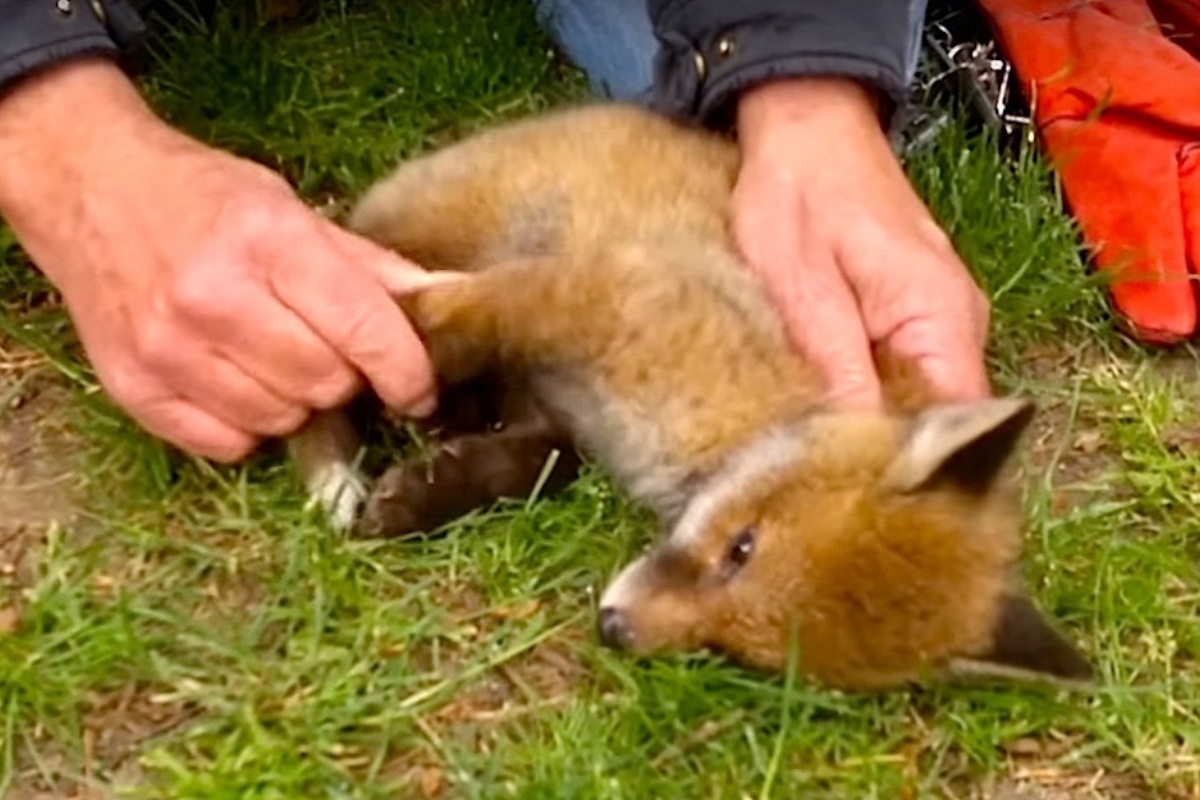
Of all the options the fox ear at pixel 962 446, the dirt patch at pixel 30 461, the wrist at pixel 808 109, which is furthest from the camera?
the wrist at pixel 808 109

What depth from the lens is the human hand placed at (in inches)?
117

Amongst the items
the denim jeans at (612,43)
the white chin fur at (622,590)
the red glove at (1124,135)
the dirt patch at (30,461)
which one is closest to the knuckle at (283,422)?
the dirt patch at (30,461)

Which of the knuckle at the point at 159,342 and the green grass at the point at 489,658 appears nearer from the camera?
the green grass at the point at 489,658

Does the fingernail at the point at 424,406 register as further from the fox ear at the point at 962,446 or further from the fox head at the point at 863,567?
the fox ear at the point at 962,446

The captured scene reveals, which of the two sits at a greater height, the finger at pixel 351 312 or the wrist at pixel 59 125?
the wrist at pixel 59 125

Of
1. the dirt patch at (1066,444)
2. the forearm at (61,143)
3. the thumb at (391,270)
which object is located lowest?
the dirt patch at (1066,444)

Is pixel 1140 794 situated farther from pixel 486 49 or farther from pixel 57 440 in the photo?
pixel 486 49

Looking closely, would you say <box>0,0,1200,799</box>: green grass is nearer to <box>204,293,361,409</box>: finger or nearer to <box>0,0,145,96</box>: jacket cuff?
<box>204,293,361,409</box>: finger

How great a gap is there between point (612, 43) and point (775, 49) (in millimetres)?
803

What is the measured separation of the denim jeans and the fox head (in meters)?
1.28

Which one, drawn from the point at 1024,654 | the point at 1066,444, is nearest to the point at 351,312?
the point at 1024,654

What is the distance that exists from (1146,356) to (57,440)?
73.3 inches

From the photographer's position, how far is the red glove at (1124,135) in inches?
148

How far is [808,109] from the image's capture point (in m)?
3.25
